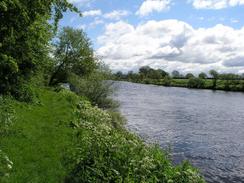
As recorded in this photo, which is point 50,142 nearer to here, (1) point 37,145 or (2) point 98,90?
(1) point 37,145

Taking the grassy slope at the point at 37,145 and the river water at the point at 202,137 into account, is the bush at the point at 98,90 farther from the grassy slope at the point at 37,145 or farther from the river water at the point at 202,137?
the grassy slope at the point at 37,145

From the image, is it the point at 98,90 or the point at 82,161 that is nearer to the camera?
the point at 82,161

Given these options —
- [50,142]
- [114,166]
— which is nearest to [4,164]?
[114,166]

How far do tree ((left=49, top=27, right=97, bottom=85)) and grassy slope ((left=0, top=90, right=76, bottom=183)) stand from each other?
112ft

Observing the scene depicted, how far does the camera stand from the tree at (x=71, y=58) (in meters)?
57.4

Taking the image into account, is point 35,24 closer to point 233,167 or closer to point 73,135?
point 73,135

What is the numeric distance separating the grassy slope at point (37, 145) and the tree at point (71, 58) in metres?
34.1

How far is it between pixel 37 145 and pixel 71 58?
43.9 meters

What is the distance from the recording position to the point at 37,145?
48.4 ft

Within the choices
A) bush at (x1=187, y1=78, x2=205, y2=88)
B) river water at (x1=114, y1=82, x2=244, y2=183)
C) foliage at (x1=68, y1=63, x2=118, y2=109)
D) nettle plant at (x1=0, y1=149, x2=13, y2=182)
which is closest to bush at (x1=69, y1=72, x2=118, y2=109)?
foliage at (x1=68, y1=63, x2=118, y2=109)

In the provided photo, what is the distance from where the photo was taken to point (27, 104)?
82.2ft

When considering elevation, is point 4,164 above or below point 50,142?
above

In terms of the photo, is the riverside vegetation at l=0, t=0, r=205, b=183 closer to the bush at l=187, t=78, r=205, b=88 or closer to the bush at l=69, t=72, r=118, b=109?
the bush at l=69, t=72, r=118, b=109

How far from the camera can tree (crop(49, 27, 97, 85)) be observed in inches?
2261
